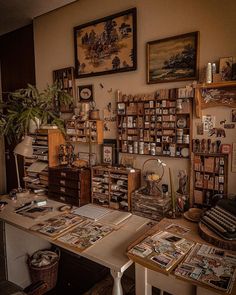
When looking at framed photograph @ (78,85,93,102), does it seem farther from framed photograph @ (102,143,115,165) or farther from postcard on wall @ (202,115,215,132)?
postcard on wall @ (202,115,215,132)

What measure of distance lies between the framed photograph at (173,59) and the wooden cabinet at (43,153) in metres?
1.14

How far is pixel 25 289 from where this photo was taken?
146 cm

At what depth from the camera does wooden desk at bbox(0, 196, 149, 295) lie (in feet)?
4.59

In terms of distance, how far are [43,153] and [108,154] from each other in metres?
0.72

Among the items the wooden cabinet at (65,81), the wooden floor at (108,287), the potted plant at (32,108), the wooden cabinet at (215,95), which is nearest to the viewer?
the wooden cabinet at (215,95)

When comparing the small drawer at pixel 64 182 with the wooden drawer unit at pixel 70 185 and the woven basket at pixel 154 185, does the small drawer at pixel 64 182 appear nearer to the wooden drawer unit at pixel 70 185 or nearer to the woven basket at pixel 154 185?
the wooden drawer unit at pixel 70 185

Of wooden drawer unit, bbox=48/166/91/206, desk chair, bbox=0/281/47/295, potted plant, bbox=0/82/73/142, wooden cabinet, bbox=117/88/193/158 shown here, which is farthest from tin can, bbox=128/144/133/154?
desk chair, bbox=0/281/47/295

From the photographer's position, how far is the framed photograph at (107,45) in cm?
216

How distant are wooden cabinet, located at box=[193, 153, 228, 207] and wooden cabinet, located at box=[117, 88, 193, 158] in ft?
0.46

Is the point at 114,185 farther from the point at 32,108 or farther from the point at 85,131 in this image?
the point at 32,108

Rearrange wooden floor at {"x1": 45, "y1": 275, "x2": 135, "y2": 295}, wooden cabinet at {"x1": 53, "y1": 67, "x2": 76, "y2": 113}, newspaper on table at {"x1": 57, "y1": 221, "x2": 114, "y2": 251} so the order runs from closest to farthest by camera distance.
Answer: newspaper on table at {"x1": 57, "y1": 221, "x2": 114, "y2": 251} → wooden floor at {"x1": 45, "y1": 275, "x2": 135, "y2": 295} → wooden cabinet at {"x1": 53, "y1": 67, "x2": 76, "y2": 113}

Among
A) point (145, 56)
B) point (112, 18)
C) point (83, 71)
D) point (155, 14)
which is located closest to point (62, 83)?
point (83, 71)

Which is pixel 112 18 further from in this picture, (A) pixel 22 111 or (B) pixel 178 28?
(A) pixel 22 111

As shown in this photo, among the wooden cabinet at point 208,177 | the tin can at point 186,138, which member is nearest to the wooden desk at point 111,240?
the wooden cabinet at point 208,177
